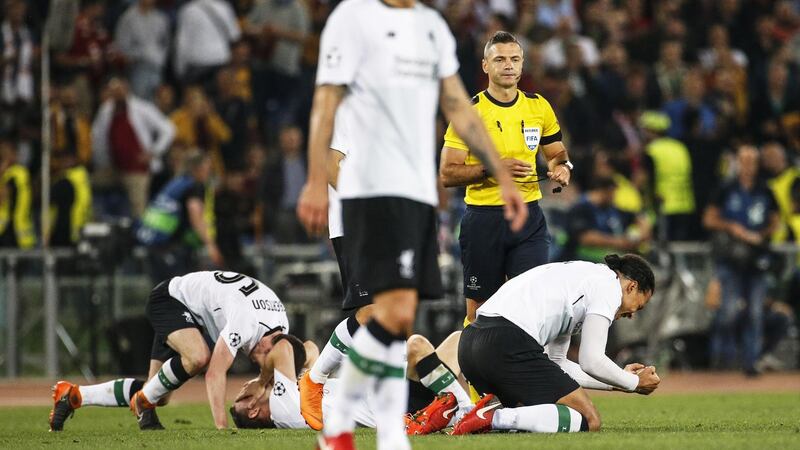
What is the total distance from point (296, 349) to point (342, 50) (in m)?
4.60

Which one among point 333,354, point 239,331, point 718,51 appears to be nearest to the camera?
point 333,354

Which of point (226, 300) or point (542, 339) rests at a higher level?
point (542, 339)

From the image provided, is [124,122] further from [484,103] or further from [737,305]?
[484,103]

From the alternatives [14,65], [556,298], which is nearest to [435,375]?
[556,298]

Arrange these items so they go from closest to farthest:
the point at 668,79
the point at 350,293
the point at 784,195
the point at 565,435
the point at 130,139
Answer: the point at 565,435 < the point at 350,293 < the point at 130,139 < the point at 784,195 < the point at 668,79

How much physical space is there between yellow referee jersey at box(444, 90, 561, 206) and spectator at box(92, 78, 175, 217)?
9.05 m

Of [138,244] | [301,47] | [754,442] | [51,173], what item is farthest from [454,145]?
[301,47]

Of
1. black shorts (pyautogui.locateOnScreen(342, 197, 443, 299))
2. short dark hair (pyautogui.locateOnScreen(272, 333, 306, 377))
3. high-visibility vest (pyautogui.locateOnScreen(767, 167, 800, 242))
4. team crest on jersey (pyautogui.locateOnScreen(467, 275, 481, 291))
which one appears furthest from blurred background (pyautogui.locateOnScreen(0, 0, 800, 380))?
black shorts (pyautogui.locateOnScreen(342, 197, 443, 299))

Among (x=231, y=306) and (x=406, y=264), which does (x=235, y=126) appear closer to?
(x=231, y=306)

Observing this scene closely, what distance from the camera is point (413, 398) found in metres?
10.7

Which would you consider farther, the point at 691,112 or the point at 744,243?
the point at 691,112

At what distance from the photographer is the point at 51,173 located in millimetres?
18797

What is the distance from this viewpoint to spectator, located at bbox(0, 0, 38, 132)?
19266 millimetres

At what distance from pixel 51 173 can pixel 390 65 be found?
1221 centimetres
